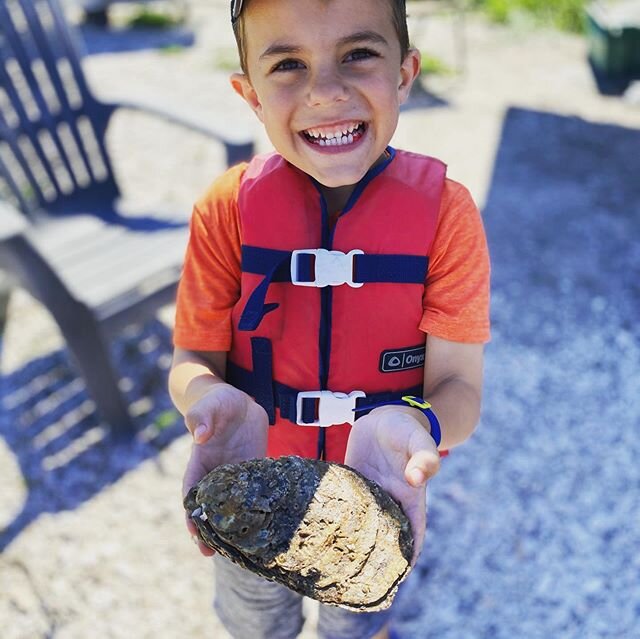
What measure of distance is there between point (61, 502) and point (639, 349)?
3.28m

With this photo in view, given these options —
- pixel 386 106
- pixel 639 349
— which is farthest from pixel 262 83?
pixel 639 349

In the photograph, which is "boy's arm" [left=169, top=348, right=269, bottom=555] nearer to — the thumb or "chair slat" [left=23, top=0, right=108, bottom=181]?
the thumb

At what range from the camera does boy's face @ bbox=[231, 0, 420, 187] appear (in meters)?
1.42

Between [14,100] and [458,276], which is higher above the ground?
[458,276]

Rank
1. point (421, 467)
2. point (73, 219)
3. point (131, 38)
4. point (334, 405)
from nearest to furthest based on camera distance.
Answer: point (421, 467) < point (334, 405) < point (73, 219) < point (131, 38)

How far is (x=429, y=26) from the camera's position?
936 centimetres

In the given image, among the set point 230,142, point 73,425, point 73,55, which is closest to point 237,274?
point 230,142

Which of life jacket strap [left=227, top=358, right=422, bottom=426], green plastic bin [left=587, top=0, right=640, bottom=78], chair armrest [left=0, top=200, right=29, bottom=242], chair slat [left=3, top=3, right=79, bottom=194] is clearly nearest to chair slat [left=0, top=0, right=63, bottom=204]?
chair slat [left=3, top=3, right=79, bottom=194]

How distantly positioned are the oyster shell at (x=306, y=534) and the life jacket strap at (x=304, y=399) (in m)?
0.34

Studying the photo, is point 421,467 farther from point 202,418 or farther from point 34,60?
point 34,60

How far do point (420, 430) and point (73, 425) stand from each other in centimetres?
263

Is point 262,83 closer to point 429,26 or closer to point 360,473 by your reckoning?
point 360,473

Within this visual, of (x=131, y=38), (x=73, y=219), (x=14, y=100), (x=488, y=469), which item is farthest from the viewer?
(x=131, y=38)

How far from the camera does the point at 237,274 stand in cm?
182
